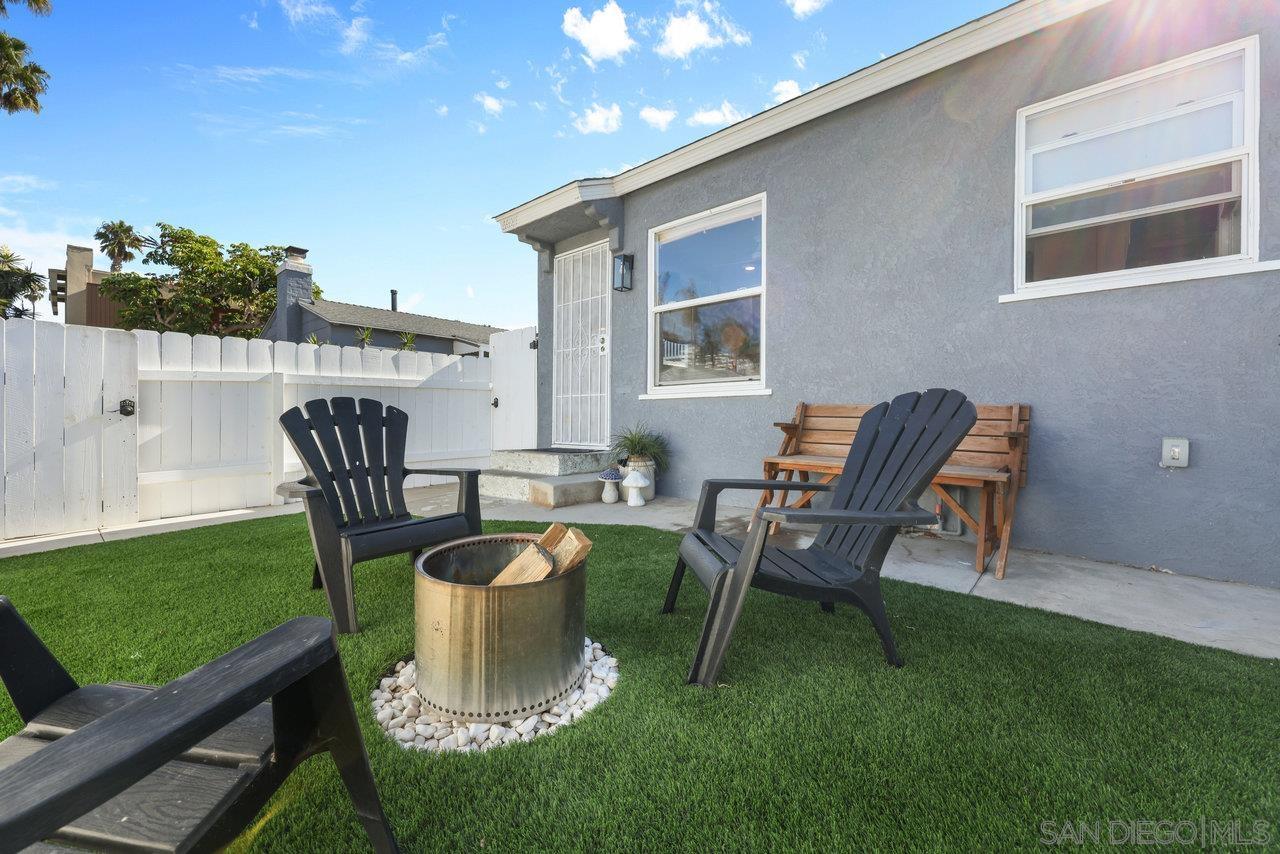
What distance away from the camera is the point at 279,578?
108 inches

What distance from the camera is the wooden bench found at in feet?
9.77

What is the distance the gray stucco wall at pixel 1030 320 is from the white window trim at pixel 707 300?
8 cm

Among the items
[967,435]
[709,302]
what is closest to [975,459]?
[967,435]

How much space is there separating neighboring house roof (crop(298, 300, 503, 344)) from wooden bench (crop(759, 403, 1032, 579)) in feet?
45.5

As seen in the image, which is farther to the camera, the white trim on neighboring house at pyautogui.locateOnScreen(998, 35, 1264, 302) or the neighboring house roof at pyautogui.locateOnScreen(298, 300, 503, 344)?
the neighboring house roof at pyautogui.locateOnScreen(298, 300, 503, 344)

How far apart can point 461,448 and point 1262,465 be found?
259 inches

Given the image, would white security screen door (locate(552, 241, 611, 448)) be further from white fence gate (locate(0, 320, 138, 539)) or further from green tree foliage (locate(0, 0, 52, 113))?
green tree foliage (locate(0, 0, 52, 113))

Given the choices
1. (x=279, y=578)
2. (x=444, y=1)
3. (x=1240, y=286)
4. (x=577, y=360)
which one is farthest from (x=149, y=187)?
(x=1240, y=286)

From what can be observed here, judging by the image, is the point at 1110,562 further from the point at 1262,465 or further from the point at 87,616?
the point at 87,616

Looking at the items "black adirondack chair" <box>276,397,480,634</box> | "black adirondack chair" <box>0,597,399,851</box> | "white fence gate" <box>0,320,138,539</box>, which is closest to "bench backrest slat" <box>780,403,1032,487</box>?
"black adirondack chair" <box>276,397,480,634</box>

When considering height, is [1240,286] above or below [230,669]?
above

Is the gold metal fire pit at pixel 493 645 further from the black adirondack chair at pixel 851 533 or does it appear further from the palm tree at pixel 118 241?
the palm tree at pixel 118 241

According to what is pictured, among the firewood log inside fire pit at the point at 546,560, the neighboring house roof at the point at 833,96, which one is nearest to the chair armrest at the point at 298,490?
the firewood log inside fire pit at the point at 546,560

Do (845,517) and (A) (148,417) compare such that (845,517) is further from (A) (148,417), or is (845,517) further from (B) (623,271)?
(A) (148,417)
